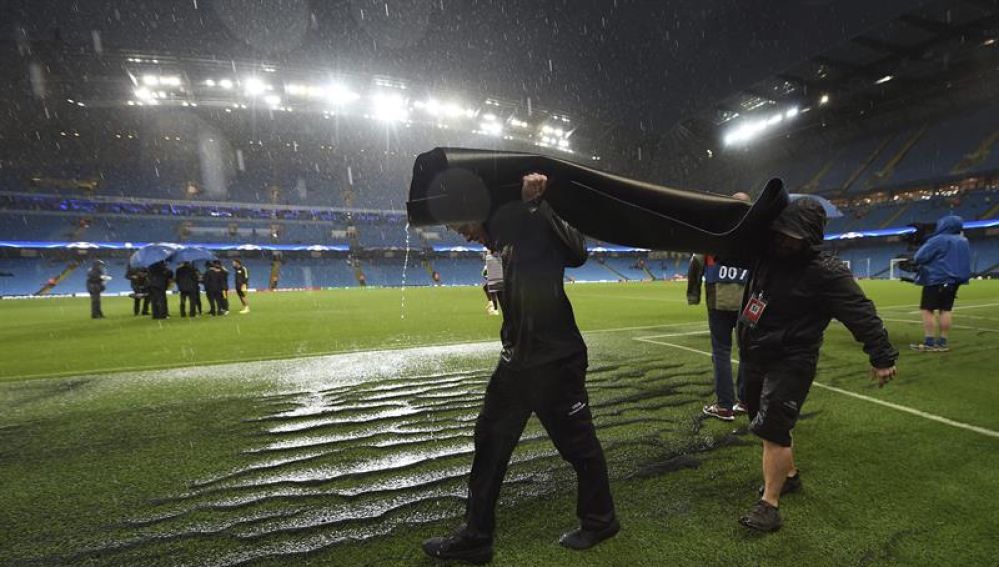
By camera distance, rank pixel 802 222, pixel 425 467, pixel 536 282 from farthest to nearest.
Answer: pixel 425 467 < pixel 802 222 < pixel 536 282

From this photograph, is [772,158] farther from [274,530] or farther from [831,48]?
[274,530]

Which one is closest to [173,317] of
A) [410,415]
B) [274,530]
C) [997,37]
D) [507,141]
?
[410,415]

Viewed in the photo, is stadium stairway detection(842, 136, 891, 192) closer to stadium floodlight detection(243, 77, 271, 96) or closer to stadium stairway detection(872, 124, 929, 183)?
stadium stairway detection(872, 124, 929, 183)

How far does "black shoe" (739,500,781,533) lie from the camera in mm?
2219

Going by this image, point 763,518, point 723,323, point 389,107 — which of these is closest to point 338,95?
point 389,107

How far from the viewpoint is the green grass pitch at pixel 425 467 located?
2107 millimetres

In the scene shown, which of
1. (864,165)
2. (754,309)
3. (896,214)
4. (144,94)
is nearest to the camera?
(754,309)

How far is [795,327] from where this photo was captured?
7.57 ft

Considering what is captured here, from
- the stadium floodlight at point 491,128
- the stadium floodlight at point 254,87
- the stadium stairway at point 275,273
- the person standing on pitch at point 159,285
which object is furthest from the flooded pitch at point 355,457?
the stadium stairway at point 275,273

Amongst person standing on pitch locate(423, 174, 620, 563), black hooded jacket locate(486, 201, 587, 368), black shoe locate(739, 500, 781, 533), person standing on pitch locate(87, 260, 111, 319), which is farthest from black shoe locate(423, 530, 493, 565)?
person standing on pitch locate(87, 260, 111, 319)

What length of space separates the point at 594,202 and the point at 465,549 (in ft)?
5.80

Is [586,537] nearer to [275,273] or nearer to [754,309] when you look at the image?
[754,309]

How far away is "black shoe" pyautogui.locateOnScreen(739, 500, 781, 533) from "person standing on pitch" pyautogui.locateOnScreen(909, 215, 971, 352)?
6602 millimetres

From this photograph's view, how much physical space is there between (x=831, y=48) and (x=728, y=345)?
35.3 m
